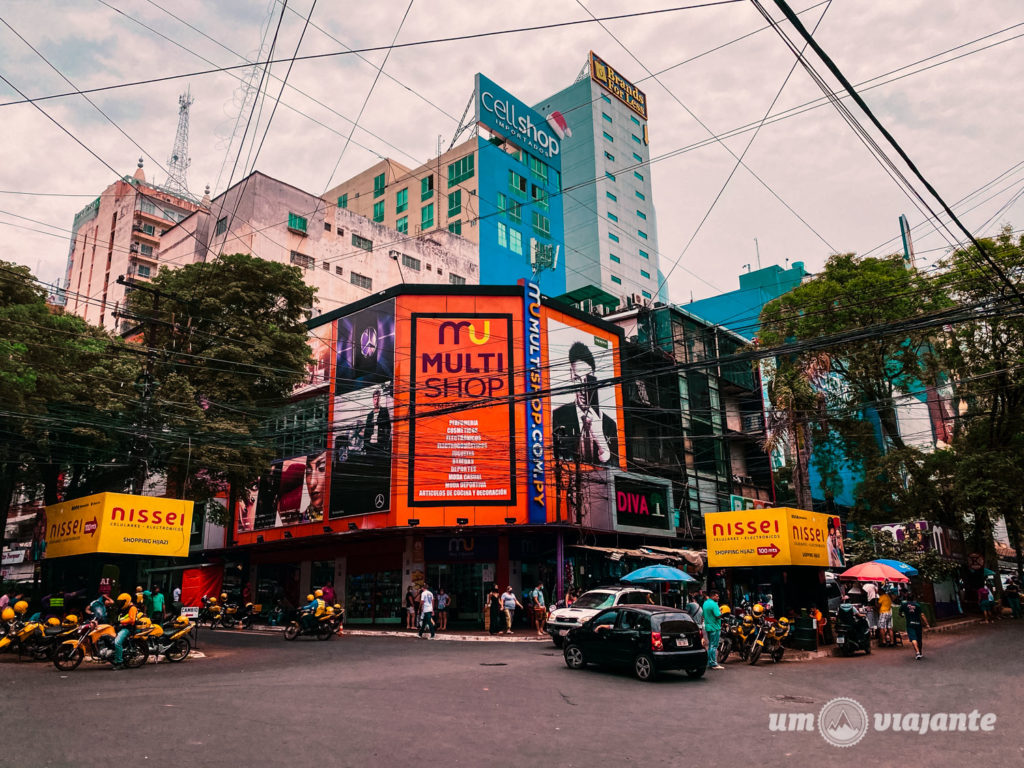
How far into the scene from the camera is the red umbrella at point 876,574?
2130 cm

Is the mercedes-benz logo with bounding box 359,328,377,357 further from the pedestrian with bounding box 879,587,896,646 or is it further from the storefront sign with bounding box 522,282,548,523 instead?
the pedestrian with bounding box 879,587,896,646

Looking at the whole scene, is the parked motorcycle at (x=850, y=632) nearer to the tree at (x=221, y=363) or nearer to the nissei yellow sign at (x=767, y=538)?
the nissei yellow sign at (x=767, y=538)

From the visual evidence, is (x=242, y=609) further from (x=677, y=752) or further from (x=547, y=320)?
(x=677, y=752)

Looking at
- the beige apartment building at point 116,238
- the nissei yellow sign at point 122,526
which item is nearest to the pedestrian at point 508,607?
the nissei yellow sign at point 122,526

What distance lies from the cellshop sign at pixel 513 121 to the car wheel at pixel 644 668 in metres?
55.4

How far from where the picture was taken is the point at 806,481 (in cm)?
2989

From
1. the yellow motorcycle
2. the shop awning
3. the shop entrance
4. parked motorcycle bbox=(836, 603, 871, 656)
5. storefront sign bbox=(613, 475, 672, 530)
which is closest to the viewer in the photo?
the yellow motorcycle

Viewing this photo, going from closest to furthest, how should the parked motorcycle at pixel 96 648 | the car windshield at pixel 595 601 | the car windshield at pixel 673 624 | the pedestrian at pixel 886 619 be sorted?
1. the car windshield at pixel 673 624
2. the parked motorcycle at pixel 96 648
3. the car windshield at pixel 595 601
4. the pedestrian at pixel 886 619

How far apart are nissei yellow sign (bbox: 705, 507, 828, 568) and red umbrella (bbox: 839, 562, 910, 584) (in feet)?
3.50

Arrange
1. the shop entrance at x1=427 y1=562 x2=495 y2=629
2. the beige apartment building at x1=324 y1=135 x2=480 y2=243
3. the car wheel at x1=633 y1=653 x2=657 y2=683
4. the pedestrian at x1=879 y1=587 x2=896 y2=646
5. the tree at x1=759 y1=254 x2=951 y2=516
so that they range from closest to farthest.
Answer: the car wheel at x1=633 y1=653 x2=657 y2=683 < the pedestrian at x1=879 y1=587 x2=896 y2=646 < the shop entrance at x1=427 y1=562 x2=495 y2=629 < the tree at x1=759 y1=254 x2=951 y2=516 < the beige apartment building at x1=324 y1=135 x2=480 y2=243

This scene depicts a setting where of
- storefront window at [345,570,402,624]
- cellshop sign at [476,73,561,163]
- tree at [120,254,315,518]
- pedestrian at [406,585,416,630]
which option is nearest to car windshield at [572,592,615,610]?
pedestrian at [406,585,416,630]

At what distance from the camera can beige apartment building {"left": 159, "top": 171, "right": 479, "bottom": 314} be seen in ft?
160

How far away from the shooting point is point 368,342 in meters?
34.2

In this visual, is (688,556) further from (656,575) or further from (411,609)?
(411,609)
